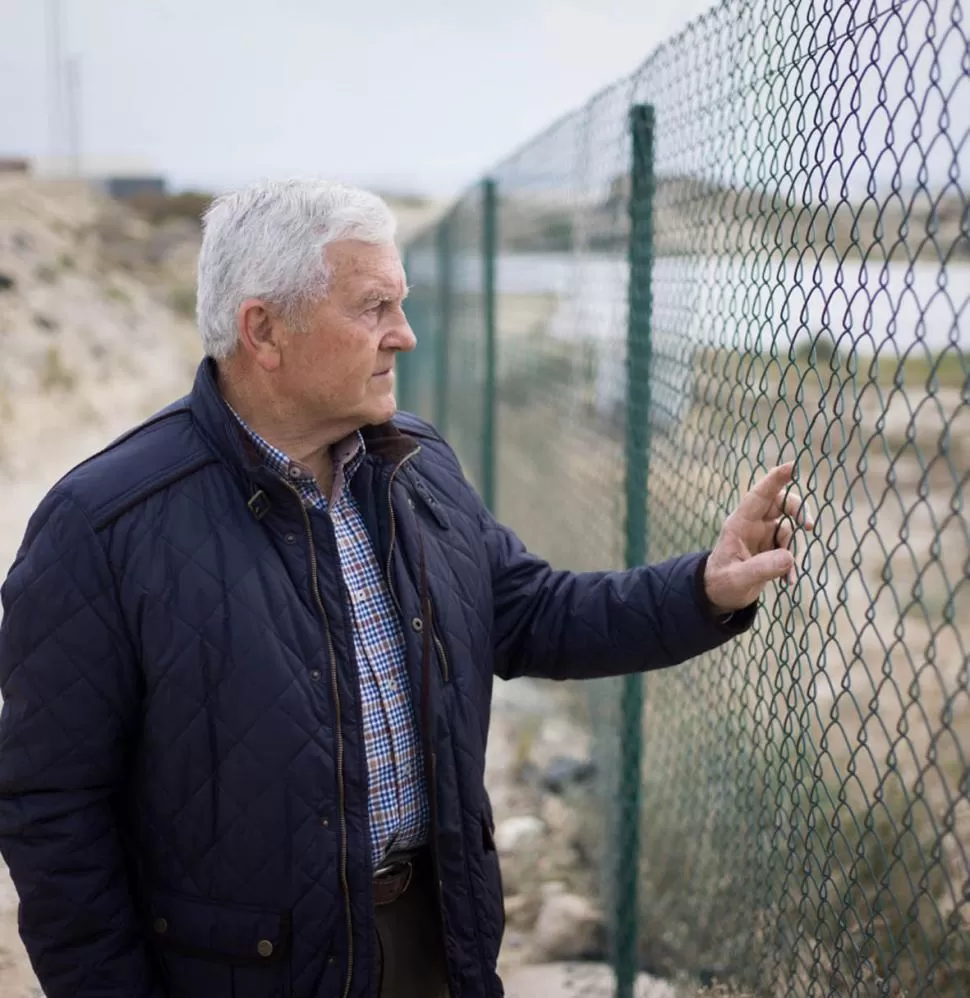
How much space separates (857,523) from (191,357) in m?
19.4

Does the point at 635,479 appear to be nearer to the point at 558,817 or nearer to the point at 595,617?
the point at 595,617

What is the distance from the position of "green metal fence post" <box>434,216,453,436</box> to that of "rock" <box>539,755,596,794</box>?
18.2 ft

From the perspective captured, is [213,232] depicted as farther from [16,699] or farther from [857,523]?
[857,523]

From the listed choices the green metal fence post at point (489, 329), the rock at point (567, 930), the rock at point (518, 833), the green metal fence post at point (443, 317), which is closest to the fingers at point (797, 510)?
the rock at point (567, 930)

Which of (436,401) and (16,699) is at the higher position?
(16,699)

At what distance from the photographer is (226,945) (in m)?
2.00

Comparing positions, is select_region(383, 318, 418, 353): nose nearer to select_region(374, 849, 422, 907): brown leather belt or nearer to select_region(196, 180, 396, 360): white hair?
select_region(196, 180, 396, 360): white hair

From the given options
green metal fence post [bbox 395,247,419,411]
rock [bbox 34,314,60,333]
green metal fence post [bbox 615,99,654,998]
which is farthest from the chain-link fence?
rock [bbox 34,314,60,333]

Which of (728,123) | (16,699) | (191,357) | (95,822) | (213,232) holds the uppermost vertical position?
(728,123)

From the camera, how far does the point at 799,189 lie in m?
2.11

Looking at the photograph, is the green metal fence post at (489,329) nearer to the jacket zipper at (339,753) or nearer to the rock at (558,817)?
the rock at (558,817)

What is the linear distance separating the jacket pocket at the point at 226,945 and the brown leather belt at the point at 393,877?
20 cm

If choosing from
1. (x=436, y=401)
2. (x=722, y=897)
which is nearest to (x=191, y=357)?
(x=436, y=401)

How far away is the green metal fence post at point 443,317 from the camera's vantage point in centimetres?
1058
